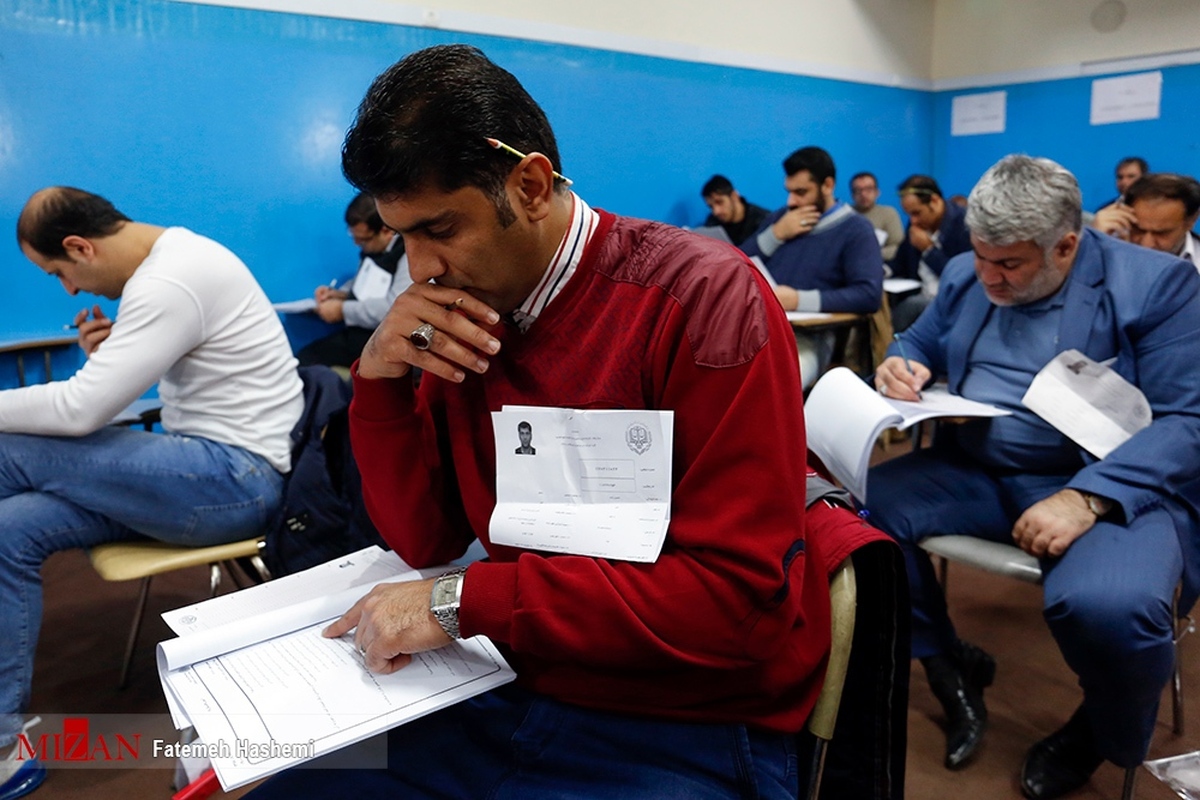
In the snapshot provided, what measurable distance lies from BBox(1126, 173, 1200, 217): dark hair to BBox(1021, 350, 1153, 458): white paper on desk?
1189 mm

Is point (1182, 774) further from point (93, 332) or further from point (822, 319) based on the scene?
point (822, 319)

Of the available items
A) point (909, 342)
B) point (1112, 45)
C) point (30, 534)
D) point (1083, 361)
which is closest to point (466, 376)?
point (30, 534)

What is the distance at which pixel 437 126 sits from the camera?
866 mm

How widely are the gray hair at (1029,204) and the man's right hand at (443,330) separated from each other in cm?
128

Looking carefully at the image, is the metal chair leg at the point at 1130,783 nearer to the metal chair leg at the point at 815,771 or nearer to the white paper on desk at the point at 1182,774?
the white paper on desk at the point at 1182,774

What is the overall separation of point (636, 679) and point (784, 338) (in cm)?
39

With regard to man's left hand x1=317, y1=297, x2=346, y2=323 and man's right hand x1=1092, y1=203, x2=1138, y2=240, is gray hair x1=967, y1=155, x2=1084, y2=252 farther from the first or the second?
man's left hand x1=317, y1=297, x2=346, y2=323

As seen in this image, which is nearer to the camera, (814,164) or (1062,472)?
(1062,472)

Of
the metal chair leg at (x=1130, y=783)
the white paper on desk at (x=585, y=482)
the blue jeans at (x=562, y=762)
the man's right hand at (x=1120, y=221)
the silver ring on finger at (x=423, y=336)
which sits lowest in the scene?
the metal chair leg at (x=1130, y=783)

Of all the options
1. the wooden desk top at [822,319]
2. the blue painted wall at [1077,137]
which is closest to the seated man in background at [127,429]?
the wooden desk top at [822,319]

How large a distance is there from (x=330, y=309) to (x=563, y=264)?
126 inches

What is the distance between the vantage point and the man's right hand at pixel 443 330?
99cm

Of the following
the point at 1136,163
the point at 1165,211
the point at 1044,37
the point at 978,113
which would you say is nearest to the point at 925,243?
the point at 1136,163

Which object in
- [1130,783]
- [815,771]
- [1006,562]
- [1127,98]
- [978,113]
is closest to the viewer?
[815,771]
